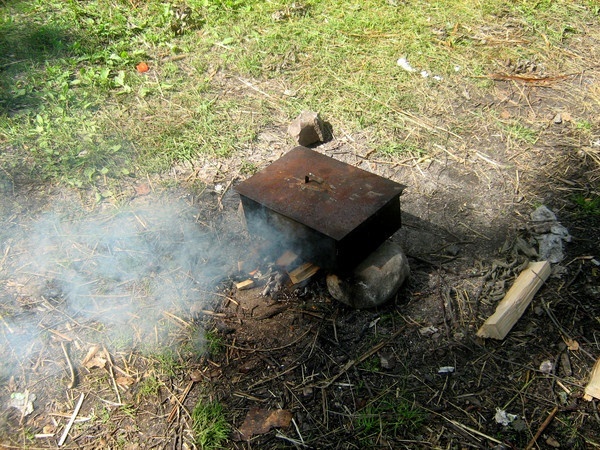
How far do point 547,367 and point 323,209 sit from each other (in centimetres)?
167

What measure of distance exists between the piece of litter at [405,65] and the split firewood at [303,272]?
3.24m

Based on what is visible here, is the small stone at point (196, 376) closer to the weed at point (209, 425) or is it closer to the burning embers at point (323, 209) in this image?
the weed at point (209, 425)

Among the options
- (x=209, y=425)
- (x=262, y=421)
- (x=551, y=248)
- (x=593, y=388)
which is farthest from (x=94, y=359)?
(x=551, y=248)

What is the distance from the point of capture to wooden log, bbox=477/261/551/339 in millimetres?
3066

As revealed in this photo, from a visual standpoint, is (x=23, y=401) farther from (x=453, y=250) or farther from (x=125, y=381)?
(x=453, y=250)

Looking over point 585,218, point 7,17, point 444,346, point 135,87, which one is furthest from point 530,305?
point 7,17

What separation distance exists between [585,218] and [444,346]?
1.75 m

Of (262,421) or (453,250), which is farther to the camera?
(453,250)

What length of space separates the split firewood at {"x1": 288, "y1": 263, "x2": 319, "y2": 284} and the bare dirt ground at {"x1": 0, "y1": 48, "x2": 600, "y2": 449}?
119mm

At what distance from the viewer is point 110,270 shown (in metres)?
3.74

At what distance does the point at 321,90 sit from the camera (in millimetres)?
5449

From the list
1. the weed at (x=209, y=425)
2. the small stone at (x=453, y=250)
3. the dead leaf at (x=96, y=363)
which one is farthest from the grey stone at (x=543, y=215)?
the dead leaf at (x=96, y=363)

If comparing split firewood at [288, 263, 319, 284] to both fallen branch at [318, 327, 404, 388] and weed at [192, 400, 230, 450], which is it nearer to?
fallen branch at [318, 327, 404, 388]

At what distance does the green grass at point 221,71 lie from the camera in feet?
15.8
